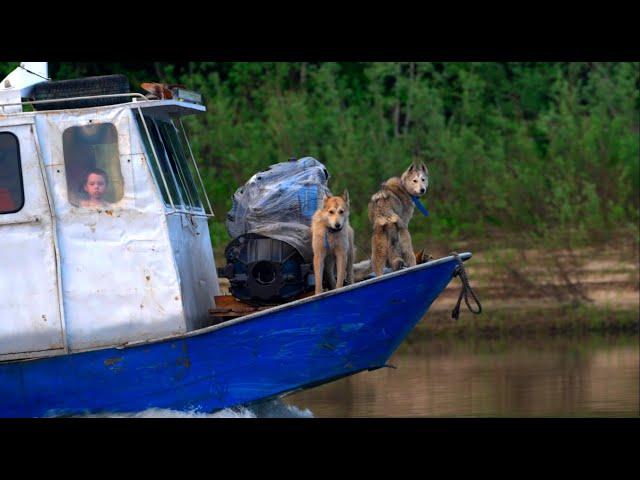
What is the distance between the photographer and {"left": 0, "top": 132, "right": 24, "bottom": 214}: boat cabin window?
32.1ft

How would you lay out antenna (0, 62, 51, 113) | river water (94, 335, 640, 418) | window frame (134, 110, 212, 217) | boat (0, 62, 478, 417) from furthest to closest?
river water (94, 335, 640, 418) < antenna (0, 62, 51, 113) < window frame (134, 110, 212, 217) < boat (0, 62, 478, 417)

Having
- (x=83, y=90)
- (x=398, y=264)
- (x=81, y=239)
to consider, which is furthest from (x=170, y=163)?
(x=398, y=264)

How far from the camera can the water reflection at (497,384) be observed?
12.0 m

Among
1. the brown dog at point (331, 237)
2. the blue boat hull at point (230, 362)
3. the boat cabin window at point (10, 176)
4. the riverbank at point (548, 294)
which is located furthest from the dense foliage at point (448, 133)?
the boat cabin window at point (10, 176)

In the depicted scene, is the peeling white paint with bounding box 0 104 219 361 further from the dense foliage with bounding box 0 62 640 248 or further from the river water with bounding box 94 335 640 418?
the dense foliage with bounding box 0 62 640 248

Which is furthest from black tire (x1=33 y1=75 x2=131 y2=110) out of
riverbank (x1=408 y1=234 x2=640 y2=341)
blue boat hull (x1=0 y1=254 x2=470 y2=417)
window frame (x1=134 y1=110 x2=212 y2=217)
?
riverbank (x1=408 y1=234 x2=640 y2=341)

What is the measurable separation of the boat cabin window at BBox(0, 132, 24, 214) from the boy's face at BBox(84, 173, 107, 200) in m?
0.46

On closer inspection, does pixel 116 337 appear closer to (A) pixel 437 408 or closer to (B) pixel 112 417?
(B) pixel 112 417

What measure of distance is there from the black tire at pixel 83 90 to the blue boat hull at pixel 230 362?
1.78 meters

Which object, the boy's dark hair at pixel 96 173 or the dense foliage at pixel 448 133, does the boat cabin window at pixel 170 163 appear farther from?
the dense foliage at pixel 448 133

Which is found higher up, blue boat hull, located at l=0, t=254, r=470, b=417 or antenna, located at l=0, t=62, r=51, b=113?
antenna, located at l=0, t=62, r=51, b=113

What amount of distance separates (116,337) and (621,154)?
40.4ft

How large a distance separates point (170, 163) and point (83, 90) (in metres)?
0.90

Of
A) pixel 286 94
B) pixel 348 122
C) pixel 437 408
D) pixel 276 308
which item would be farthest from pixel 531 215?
pixel 276 308
